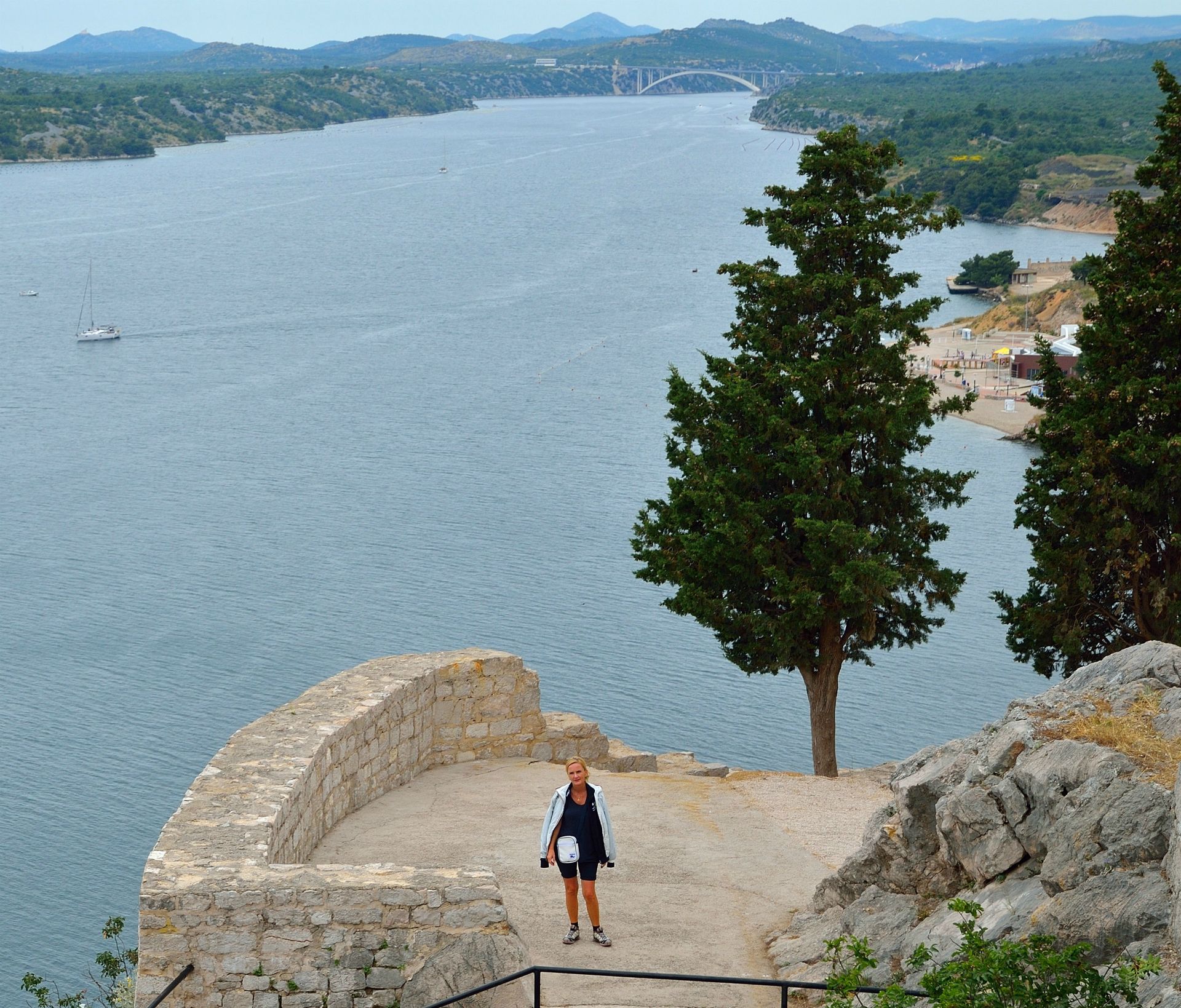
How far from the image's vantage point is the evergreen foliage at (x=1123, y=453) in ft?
63.5

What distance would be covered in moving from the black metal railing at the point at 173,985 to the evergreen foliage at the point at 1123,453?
13653 millimetres

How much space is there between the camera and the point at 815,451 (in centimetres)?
2031

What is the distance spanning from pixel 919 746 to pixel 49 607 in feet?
87.4

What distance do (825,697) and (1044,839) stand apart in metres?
11.6

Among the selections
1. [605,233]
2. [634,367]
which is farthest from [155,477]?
[605,233]

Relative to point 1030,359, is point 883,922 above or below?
above

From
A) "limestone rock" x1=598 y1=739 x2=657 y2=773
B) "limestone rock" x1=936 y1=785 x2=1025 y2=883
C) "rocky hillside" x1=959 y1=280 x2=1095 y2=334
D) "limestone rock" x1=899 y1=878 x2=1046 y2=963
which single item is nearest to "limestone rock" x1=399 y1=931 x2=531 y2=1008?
"limestone rock" x1=899 y1=878 x2=1046 y2=963

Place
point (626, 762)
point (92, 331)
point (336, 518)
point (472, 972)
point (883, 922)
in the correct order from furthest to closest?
point (92, 331), point (336, 518), point (626, 762), point (883, 922), point (472, 972)

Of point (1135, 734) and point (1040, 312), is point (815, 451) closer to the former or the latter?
point (1135, 734)

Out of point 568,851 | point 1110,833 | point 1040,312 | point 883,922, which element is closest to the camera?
point 1110,833

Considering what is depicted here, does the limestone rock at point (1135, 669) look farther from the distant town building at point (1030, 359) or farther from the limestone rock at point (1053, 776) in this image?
the distant town building at point (1030, 359)

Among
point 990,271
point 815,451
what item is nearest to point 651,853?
point 815,451

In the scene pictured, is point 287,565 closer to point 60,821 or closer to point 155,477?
point 155,477

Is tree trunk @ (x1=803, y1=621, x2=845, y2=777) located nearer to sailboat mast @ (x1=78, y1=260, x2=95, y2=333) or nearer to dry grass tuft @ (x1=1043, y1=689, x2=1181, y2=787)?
dry grass tuft @ (x1=1043, y1=689, x2=1181, y2=787)
